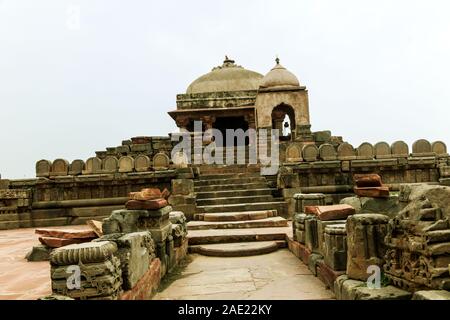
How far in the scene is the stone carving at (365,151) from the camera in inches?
425

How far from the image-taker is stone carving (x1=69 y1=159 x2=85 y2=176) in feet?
36.5

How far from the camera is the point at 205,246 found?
21.9 ft

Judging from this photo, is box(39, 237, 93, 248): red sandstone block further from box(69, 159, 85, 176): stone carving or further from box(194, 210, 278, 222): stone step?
box(69, 159, 85, 176): stone carving

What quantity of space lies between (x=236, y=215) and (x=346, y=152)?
4126 millimetres

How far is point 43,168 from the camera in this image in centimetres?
1108

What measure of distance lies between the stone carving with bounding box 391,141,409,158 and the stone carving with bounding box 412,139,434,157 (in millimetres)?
284

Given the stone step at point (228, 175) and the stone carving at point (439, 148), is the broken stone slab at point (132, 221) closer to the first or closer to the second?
the stone step at point (228, 175)

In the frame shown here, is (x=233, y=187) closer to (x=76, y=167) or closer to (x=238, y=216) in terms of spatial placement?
(x=238, y=216)

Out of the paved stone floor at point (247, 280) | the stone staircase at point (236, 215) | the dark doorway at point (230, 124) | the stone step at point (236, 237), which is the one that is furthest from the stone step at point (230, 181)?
the dark doorway at point (230, 124)

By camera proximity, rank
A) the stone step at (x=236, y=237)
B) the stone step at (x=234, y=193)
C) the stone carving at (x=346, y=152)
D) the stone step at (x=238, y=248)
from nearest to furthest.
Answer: the stone step at (x=238, y=248) < the stone step at (x=236, y=237) < the stone step at (x=234, y=193) < the stone carving at (x=346, y=152)

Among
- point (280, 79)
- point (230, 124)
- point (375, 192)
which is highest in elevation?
point (280, 79)

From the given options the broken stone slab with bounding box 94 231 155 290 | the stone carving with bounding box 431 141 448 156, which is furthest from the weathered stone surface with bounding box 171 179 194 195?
the stone carving with bounding box 431 141 448 156

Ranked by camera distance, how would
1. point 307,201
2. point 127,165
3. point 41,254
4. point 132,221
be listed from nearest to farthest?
point 132,221
point 41,254
point 307,201
point 127,165

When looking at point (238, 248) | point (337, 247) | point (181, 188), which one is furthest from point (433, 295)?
point (181, 188)
